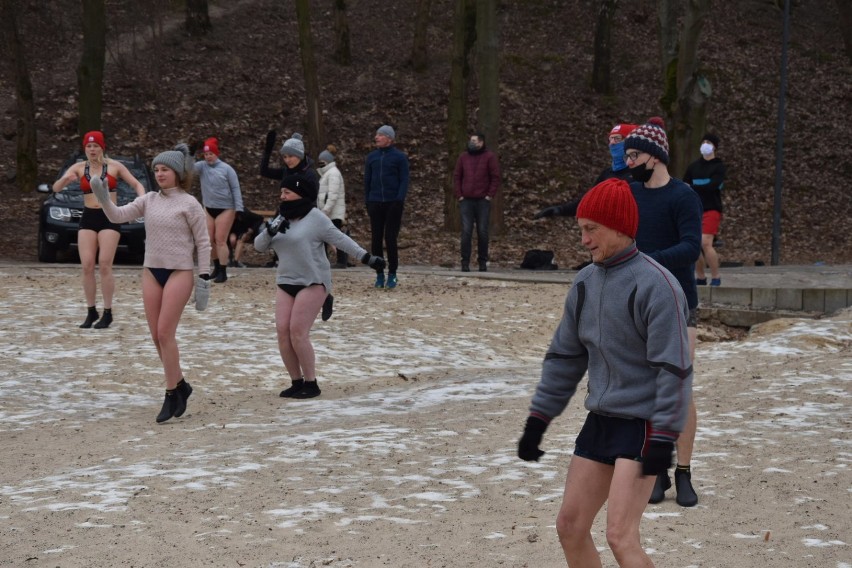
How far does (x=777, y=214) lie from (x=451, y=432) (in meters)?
16.8

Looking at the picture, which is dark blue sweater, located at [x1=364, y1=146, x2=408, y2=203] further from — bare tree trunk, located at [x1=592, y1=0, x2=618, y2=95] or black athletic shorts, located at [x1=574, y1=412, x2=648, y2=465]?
bare tree trunk, located at [x1=592, y1=0, x2=618, y2=95]

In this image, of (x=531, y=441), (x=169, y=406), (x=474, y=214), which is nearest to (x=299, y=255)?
(x=169, y=406)

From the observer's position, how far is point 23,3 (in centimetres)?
3772

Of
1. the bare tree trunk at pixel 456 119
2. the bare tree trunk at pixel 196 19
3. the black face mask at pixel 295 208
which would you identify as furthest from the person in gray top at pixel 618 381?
the bare tree trunk at pixel 196 19

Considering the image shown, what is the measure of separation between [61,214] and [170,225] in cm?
1243

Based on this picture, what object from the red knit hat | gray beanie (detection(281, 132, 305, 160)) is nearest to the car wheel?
gray beanie (detection(281, 132, 305, 160))

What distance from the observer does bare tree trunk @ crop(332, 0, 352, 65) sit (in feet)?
118

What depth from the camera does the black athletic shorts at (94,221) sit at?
13.0 meters

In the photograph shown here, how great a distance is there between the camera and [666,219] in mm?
6594

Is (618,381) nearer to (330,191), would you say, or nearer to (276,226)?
(276,226)

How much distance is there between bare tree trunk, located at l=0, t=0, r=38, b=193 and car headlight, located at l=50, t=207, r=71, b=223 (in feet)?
24.4

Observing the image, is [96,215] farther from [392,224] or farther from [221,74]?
[221,74]

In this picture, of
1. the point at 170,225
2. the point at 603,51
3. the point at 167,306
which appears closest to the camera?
the point at 167,306

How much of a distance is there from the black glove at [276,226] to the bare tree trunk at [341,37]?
2603 cm
